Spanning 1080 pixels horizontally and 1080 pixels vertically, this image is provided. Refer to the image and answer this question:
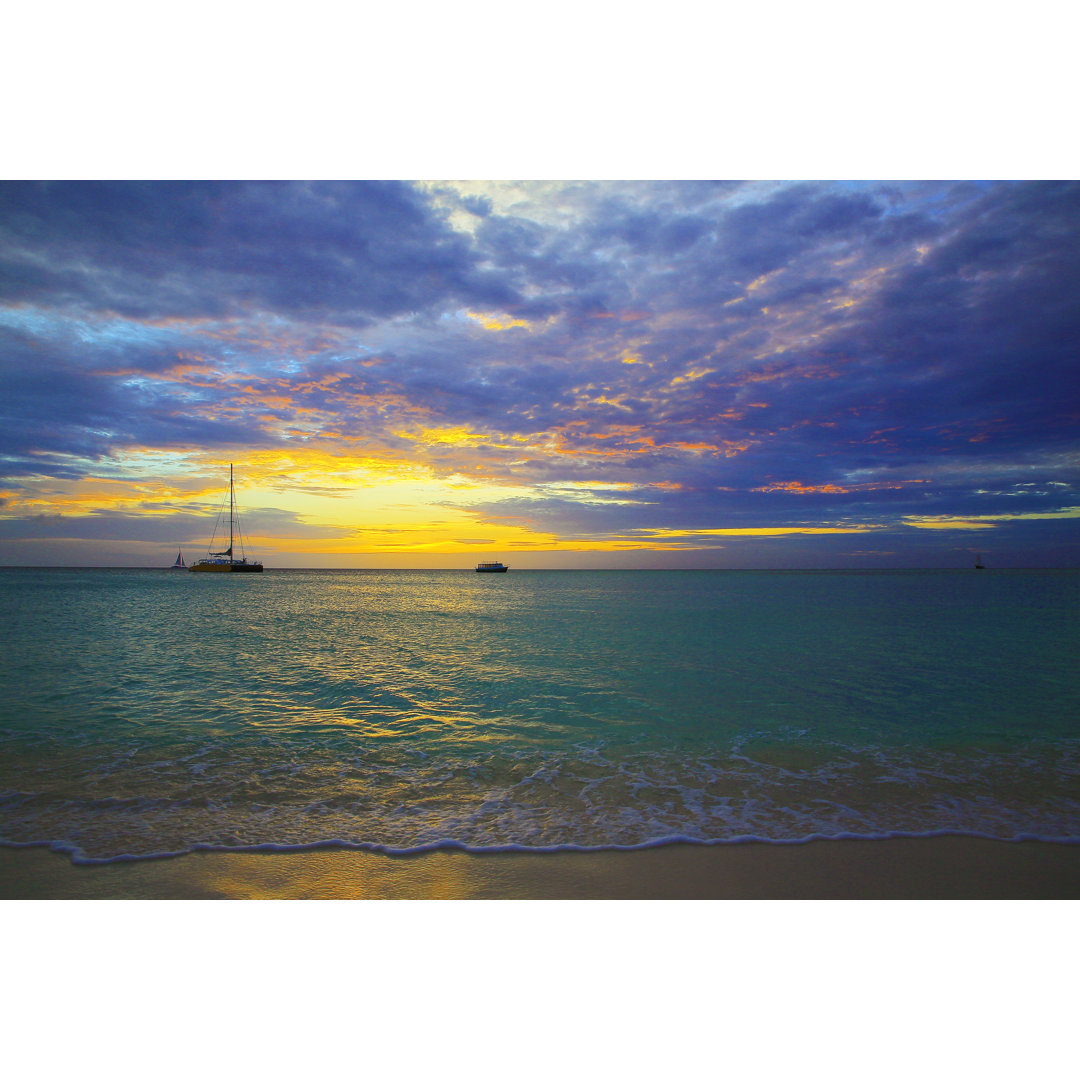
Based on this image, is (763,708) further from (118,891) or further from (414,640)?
(414,640)

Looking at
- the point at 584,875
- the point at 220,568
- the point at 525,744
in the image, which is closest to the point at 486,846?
the point at 584,875

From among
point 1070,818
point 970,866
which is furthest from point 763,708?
point 970,866

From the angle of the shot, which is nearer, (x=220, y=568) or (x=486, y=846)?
(x=486, y=846)

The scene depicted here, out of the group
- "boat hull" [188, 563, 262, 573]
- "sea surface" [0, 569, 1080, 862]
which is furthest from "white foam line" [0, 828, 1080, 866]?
"boat hull" [188, 563, 262, 573]

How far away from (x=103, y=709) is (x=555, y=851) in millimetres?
9662

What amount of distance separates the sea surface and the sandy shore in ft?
0.88

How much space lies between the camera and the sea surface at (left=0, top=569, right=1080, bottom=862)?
16.7 feet

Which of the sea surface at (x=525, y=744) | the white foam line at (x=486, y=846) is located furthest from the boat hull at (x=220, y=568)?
the white foam line at (x=486, y=846)

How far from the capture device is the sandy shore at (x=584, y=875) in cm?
402

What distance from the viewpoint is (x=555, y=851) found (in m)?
4.55

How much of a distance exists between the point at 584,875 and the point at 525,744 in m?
3.60

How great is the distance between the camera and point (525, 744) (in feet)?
25.3

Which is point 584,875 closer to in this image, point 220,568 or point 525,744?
point 525,744

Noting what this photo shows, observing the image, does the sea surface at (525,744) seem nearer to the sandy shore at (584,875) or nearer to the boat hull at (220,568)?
the sandy shore at (584,875)
